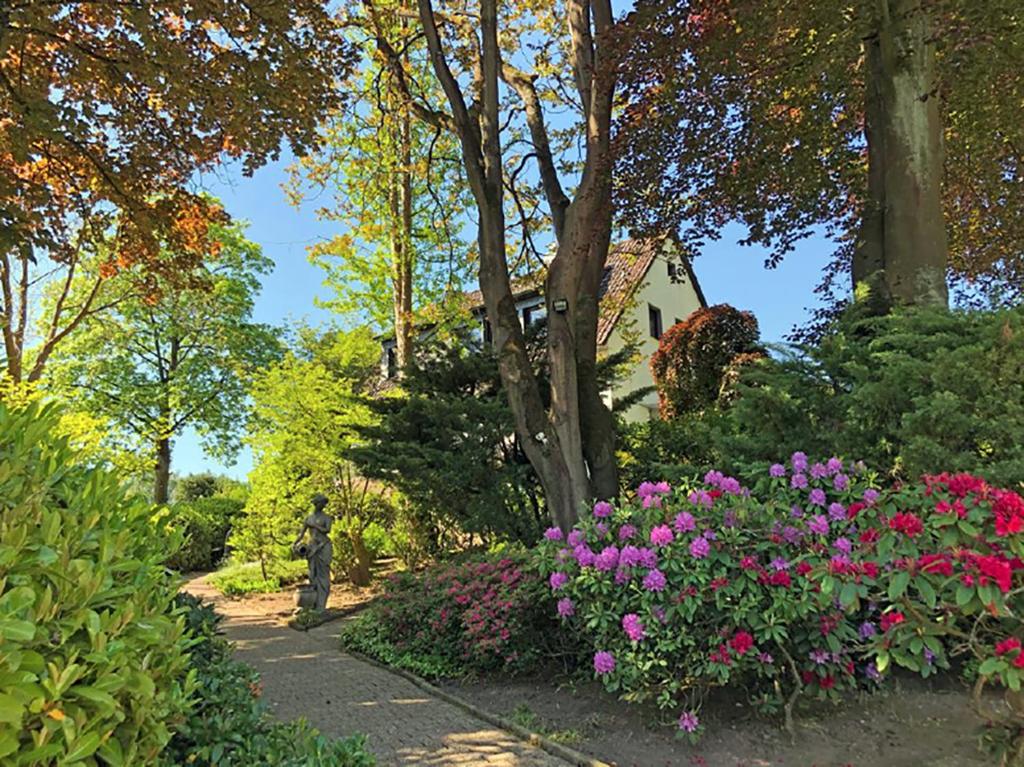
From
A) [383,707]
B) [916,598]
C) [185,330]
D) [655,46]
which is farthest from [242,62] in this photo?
[185,330]

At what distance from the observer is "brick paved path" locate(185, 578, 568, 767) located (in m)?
3.95

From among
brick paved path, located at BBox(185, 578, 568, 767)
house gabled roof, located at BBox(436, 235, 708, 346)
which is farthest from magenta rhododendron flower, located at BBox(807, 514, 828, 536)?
house gabled roof, located at BBox(436, 235, 708, 346)

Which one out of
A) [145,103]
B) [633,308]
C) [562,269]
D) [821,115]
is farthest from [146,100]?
[633,308]

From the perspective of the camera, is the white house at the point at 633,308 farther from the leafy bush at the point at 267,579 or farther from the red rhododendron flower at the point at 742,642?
the red rhododendron flower at the point at 742,642

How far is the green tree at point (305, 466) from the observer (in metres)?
11.4

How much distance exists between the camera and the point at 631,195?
7684 millimetres

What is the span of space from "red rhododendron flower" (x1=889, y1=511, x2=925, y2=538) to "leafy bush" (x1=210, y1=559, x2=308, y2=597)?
11982mm

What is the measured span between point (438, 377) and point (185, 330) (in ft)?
58.1

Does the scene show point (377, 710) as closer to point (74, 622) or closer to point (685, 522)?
point (685, 522)

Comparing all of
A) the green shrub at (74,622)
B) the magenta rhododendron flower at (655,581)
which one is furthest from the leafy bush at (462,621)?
the green shrub at (74,622)

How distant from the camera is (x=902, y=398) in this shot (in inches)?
203

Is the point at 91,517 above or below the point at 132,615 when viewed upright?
above

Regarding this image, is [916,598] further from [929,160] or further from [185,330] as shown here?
[185,330]

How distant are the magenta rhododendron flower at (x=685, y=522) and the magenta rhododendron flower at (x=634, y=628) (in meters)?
0.64
